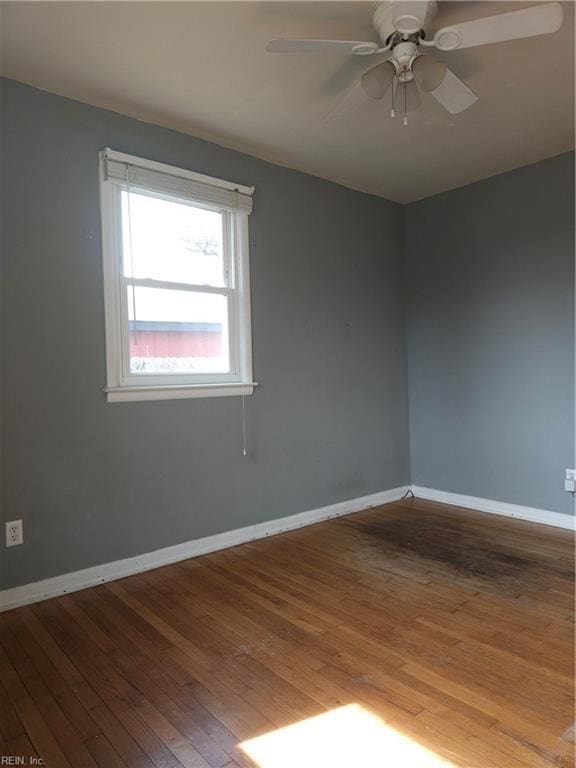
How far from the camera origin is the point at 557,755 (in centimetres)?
139

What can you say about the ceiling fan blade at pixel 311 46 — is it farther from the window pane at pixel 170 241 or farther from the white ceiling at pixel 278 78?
the window pane at pixel 170 241

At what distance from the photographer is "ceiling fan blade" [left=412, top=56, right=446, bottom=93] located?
193 centimetres

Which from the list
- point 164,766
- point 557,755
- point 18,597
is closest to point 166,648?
point 164,766

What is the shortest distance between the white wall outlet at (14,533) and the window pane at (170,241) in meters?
1.45

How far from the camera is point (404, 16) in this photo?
6.02 ft

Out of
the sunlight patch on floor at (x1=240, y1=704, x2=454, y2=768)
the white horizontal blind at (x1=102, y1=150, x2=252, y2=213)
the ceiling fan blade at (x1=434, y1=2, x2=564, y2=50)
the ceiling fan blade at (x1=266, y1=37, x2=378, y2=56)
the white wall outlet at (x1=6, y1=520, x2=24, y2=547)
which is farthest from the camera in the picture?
the white horizontal blind at (x1=102, y1=150, x2=252, y2=213)

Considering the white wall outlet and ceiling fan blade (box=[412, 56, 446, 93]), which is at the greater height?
ceiling fan blade (box=[412, 56, 446, 93])

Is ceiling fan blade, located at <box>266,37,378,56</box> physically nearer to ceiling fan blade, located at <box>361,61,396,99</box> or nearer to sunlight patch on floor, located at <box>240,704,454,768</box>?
ceiling fan blade, located at <box>361,61,396,99</box>

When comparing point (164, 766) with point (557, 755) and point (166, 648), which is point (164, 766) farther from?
point (557, 755)

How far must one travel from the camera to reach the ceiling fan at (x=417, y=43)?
→ 1694mm

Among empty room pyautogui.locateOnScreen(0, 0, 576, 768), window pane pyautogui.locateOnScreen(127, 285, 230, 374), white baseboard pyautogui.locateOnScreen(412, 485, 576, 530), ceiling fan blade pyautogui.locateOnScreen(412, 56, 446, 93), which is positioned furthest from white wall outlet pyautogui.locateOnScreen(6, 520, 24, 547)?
white baseboard pyautogui.locateOnScreen(412, 485, 576, 530)

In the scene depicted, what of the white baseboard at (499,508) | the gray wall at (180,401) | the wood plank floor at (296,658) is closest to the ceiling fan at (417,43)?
the gray wall at (180,401)

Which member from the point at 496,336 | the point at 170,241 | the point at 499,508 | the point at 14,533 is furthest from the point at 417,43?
the point at 499,508

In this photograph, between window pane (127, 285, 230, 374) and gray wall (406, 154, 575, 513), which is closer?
window pane (127, 285, 230, 374)
